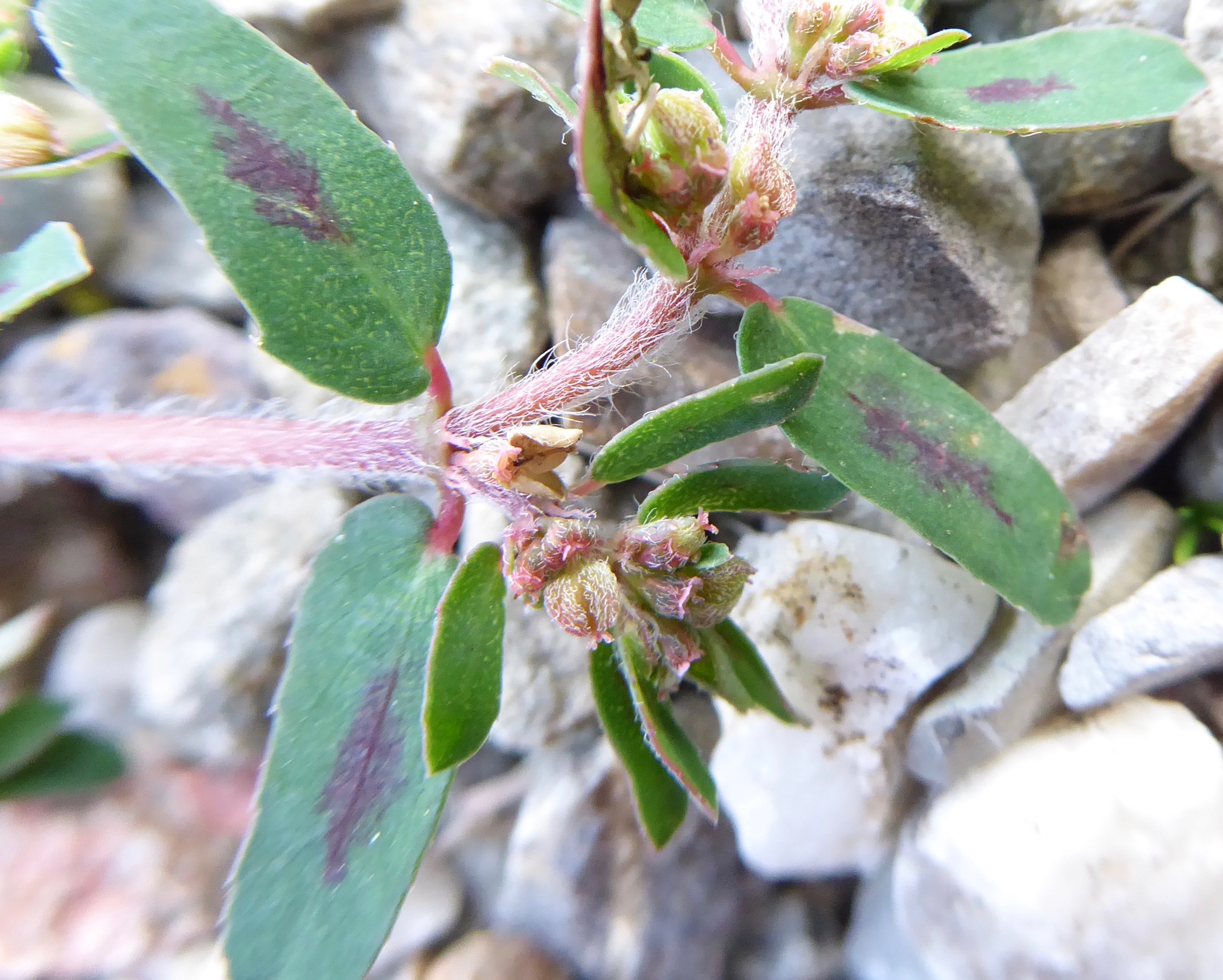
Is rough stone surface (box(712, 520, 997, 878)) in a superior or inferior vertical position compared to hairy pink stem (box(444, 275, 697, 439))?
inferior

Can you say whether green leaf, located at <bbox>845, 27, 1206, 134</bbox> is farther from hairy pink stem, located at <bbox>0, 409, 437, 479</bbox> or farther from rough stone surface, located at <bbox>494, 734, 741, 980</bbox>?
rough stone surface, located at <bbox>494, 734, 741, 980</bbox>

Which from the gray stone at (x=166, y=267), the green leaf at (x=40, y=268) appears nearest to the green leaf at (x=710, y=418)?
the green leaf at (x=40, y=268)

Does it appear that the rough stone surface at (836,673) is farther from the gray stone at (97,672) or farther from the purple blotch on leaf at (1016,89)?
the gray stone at (97,672)

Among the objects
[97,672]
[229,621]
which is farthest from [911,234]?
[97,672]

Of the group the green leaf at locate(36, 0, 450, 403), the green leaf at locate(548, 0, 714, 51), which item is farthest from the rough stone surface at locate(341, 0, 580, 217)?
the green leaf at locate(36, 0, 450, 403)

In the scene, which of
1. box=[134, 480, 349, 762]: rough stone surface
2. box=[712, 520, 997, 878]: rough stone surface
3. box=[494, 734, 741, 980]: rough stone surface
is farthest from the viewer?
box=[134, 480, 349, 762]: rough stone surface

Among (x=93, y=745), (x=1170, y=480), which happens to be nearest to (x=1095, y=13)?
(x=1170, y=480)
